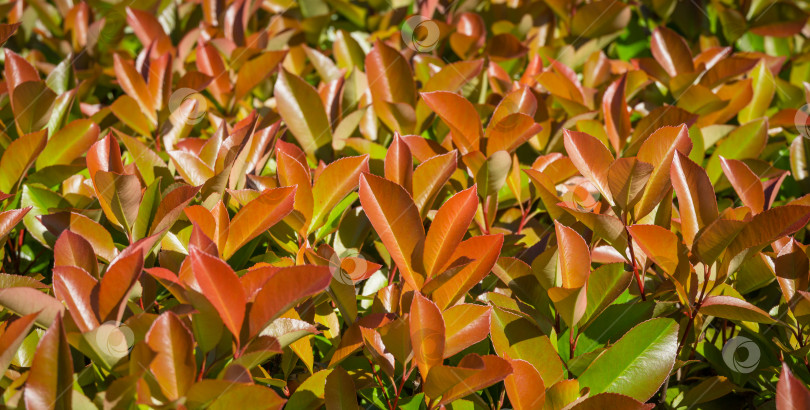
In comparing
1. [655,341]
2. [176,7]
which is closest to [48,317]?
[655,341]

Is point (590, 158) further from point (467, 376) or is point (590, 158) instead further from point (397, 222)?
point (467, 376)

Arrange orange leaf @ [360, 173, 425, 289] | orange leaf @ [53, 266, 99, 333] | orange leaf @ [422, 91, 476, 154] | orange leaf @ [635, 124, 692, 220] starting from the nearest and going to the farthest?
orange leaf @ [53, 266, 99, 333]
orange leaf @ [360, 173, 425, 289]
orange leaf @ [635, 124, 692, 220]
orange leaf @ [422, 91, 476, 154]

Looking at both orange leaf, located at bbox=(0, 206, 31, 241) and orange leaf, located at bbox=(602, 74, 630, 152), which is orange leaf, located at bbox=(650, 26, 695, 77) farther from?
orange leaf, located at bbox=(0, 206, 31, 241)

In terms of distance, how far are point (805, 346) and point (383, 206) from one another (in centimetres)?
72

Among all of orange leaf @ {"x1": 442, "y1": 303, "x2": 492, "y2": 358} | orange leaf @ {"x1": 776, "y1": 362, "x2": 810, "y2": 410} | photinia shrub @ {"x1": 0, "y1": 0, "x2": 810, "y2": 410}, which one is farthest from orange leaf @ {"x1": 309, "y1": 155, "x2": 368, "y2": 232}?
orange leaf @ {"x1": 776, "y1": 362, "x2": 810, "y2": 410}

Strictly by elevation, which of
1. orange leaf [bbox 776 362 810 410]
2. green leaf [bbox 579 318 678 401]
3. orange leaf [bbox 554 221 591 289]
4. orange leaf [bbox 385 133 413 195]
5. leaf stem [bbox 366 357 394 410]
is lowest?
leaf stem [bbox 366 357 394 410]

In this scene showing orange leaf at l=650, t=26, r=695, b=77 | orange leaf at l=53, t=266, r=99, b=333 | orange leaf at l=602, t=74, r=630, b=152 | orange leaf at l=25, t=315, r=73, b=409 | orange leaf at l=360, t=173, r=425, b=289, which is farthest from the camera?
Result: orange leaf at l=650, t=26, r=695, b=77

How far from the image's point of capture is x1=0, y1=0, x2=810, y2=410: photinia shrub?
3.20ft

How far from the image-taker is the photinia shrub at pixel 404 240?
38.4 inches

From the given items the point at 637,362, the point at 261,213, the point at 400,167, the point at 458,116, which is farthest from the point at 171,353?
the point at 458,116

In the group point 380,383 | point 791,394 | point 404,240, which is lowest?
point 380,383

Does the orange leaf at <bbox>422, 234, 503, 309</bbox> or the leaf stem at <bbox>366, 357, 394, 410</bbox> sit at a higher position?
the orange leaf at <bbox>422, 234, 503, 309</bbox>

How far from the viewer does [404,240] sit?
1118mm

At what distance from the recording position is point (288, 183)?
1.30 meters
